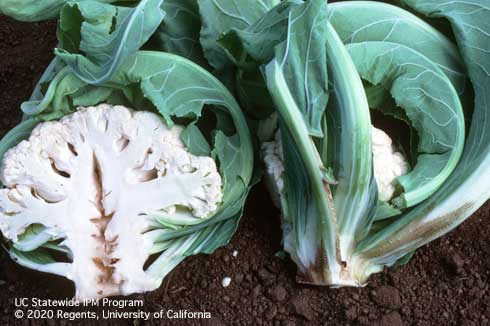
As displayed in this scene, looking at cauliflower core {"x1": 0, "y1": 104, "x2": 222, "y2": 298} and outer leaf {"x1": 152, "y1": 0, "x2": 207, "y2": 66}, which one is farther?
outer leaf {"x1": 152, "y1": 0, "x2": 207, "y2": 66}

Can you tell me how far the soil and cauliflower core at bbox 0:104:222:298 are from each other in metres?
0.20

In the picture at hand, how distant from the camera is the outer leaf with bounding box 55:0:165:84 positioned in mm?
1264

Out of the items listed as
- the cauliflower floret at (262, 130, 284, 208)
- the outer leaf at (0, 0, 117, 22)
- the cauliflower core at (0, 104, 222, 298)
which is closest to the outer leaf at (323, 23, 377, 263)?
the cauliflower floret at (262, 130, 284, 208)

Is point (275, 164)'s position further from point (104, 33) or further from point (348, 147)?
point (104, 33)

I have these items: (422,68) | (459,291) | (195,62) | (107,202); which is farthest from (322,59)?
(459,291)

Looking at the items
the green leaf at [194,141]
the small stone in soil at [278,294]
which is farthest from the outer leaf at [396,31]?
the small stone in soil at [278,294]

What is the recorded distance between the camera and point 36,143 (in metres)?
1.33

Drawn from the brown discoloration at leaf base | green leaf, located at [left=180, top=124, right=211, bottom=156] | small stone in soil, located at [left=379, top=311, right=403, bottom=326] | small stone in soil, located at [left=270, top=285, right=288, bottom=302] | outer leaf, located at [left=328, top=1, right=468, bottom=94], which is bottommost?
small stone in soil, located at [left=379, top=311, right=403, bottom=326]

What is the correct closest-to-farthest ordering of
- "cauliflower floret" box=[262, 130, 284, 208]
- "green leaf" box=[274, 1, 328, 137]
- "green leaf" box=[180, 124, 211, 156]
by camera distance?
"green leaf" box=[274, 1, 328, 137]
"green leaf" box=[180, 124, 211, 156]
"cauliflower floret" box=[262, 130, 284, 208]

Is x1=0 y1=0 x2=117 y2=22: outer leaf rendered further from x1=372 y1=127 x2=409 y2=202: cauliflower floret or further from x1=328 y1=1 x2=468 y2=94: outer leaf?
x1=372 y1=127 x2=409 y2=202: cauliflower floret

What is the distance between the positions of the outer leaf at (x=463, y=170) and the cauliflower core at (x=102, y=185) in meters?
0.42

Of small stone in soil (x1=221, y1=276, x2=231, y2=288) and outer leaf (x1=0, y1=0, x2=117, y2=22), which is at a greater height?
outer leaf (x1=0, y1=0, x2=117, y2=22)

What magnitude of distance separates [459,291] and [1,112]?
1.33 m

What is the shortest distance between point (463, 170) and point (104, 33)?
2.72 ft
